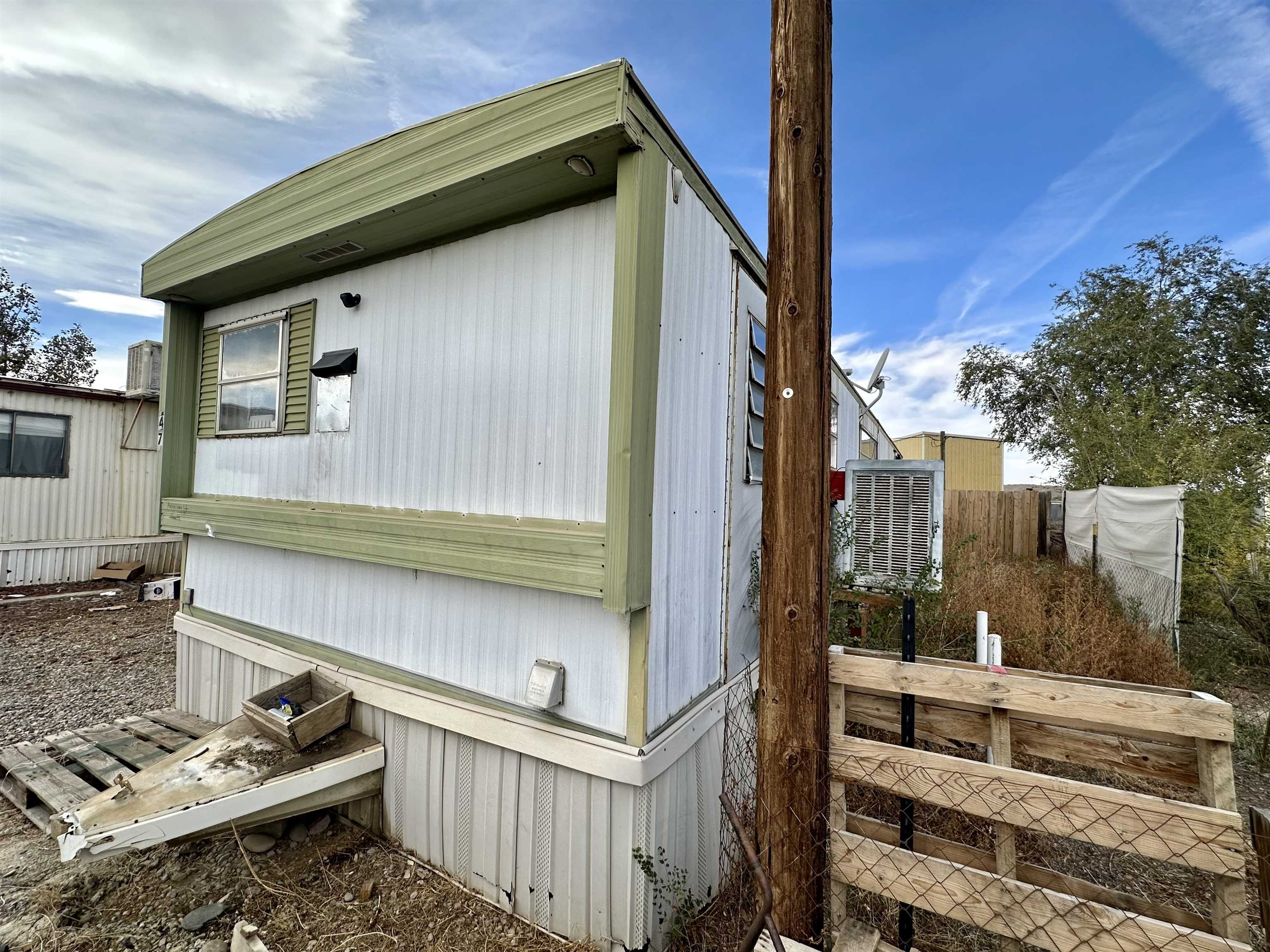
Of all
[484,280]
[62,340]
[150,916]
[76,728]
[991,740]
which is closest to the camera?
[991,740]

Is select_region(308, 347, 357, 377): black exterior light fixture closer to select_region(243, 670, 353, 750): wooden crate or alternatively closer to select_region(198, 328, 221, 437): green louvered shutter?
select_region(198, 328, 221, 437): green louvered shutter

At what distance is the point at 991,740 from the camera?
186 cm

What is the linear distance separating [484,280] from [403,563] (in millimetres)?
1617

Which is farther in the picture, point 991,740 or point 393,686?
point 393,686

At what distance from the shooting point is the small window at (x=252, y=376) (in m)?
3.98

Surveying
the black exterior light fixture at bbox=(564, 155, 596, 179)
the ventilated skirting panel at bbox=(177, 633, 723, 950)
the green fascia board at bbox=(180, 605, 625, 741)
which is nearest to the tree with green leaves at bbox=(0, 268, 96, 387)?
the green fascia board at bbox=(180, 605, 625, 741)

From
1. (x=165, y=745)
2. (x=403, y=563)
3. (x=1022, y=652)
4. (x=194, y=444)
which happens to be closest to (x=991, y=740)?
(x=403, y=563)

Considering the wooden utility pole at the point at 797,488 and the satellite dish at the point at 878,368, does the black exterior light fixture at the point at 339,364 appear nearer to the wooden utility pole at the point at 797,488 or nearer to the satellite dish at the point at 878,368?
the wooden utility pole at the point at 797,488

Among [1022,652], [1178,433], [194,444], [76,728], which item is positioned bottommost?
[76,728]

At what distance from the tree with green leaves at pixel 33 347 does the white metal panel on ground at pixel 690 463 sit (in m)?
20.8

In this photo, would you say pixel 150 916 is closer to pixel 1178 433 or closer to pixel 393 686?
pixel 393 686

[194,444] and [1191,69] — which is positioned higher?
[1191,69]

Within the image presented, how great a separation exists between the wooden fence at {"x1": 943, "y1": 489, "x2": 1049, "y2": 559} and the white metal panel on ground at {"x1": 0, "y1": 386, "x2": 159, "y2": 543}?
560 inches

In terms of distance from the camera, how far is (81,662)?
600cm
